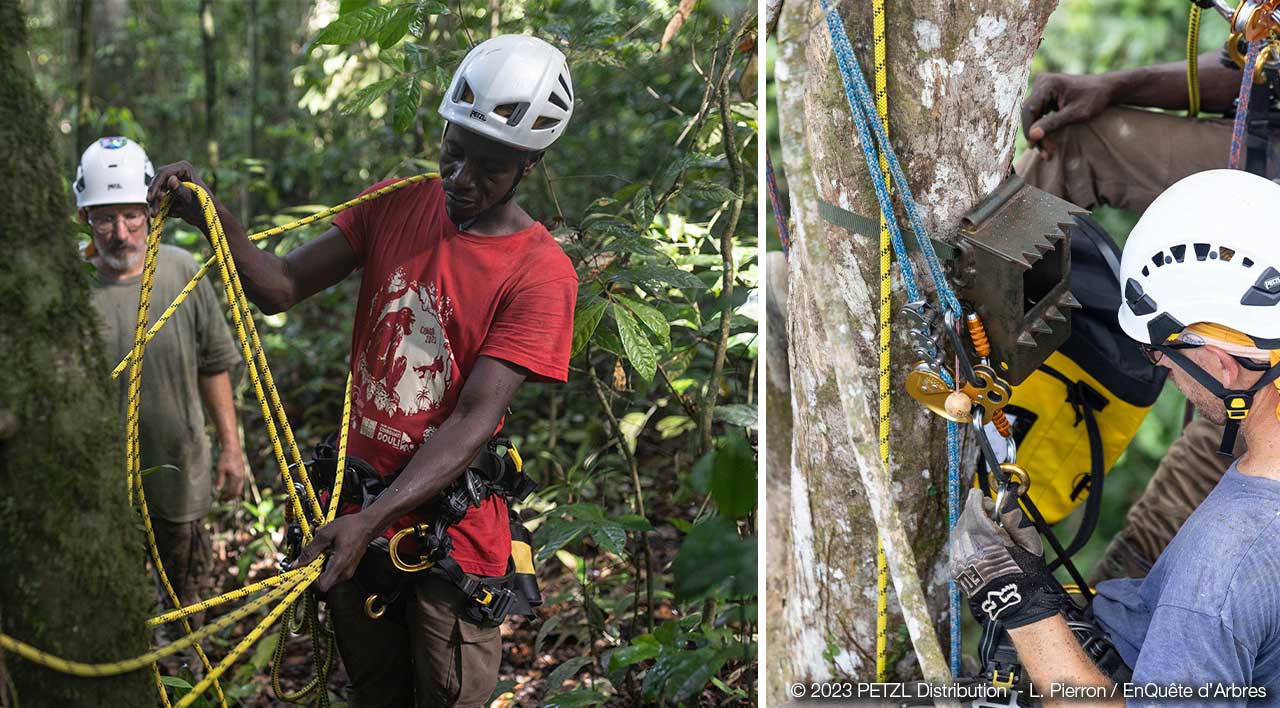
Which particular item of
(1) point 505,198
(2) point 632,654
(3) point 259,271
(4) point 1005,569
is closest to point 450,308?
(1) point 505,198

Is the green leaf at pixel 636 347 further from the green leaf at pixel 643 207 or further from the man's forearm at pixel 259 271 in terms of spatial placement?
the man's forearm at pixel 259 271

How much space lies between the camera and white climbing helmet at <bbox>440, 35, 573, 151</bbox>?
2.29m

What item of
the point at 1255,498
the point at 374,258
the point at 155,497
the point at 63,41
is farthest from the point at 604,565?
the point at 63,41

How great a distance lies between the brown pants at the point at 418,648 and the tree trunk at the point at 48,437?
1.01 m

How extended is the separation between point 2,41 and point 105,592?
768mm

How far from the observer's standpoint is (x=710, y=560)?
85.6 inches

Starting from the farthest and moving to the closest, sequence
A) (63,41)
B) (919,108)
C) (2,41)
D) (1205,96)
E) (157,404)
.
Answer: (63,41) → (157,404) → (1205,96) → (919,108) → (2,41)

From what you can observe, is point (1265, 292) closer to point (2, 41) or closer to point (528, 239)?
point (528, 239)

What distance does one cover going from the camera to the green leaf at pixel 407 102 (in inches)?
122

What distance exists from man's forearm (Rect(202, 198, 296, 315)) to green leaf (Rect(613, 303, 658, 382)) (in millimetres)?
824

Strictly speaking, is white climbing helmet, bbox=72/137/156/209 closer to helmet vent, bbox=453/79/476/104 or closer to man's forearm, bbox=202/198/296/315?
man's forearm, bbox=202/198/296/315

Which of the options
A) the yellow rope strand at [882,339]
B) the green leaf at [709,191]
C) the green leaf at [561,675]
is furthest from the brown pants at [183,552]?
the yellow rope strand at [882,339]

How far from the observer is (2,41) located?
4.73ft

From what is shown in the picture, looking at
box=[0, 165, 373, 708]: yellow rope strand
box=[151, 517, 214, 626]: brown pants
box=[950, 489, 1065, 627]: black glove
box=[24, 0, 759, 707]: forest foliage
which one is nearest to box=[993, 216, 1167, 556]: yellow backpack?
box=[950, 489, 1065, 627]: black glove
